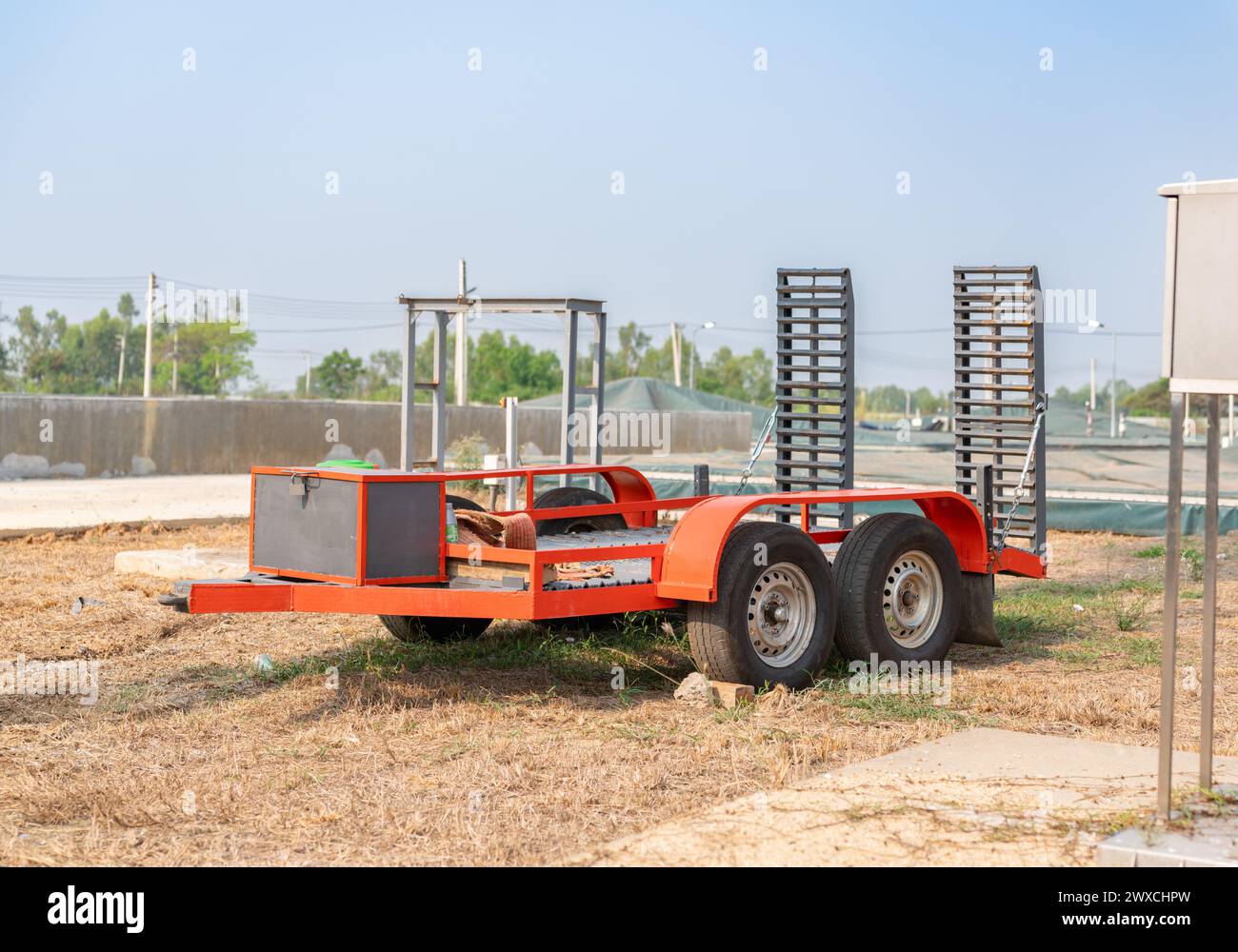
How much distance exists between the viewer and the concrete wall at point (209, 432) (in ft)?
80.7

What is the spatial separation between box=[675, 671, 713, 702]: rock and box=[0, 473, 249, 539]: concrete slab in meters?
9.90

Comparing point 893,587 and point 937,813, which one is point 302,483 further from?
point 937,813

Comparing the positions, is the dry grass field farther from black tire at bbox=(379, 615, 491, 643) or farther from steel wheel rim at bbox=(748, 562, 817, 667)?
steel wheel rim at bbox=(748, 562, 817, 667)

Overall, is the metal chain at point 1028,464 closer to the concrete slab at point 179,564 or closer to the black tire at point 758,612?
the black tire at point 758,612

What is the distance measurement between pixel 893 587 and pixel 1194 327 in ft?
11.1

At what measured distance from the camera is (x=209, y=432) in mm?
27156

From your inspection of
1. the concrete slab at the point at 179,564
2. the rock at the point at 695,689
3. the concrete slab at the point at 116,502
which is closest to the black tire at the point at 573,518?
the rock at the point at 695,689

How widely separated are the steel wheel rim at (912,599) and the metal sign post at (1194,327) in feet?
10.1

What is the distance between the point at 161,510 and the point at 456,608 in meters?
12.0

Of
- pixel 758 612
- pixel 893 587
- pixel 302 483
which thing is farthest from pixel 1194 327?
pixel 302 483

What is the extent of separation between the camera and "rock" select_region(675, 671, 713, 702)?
23.3 feet
